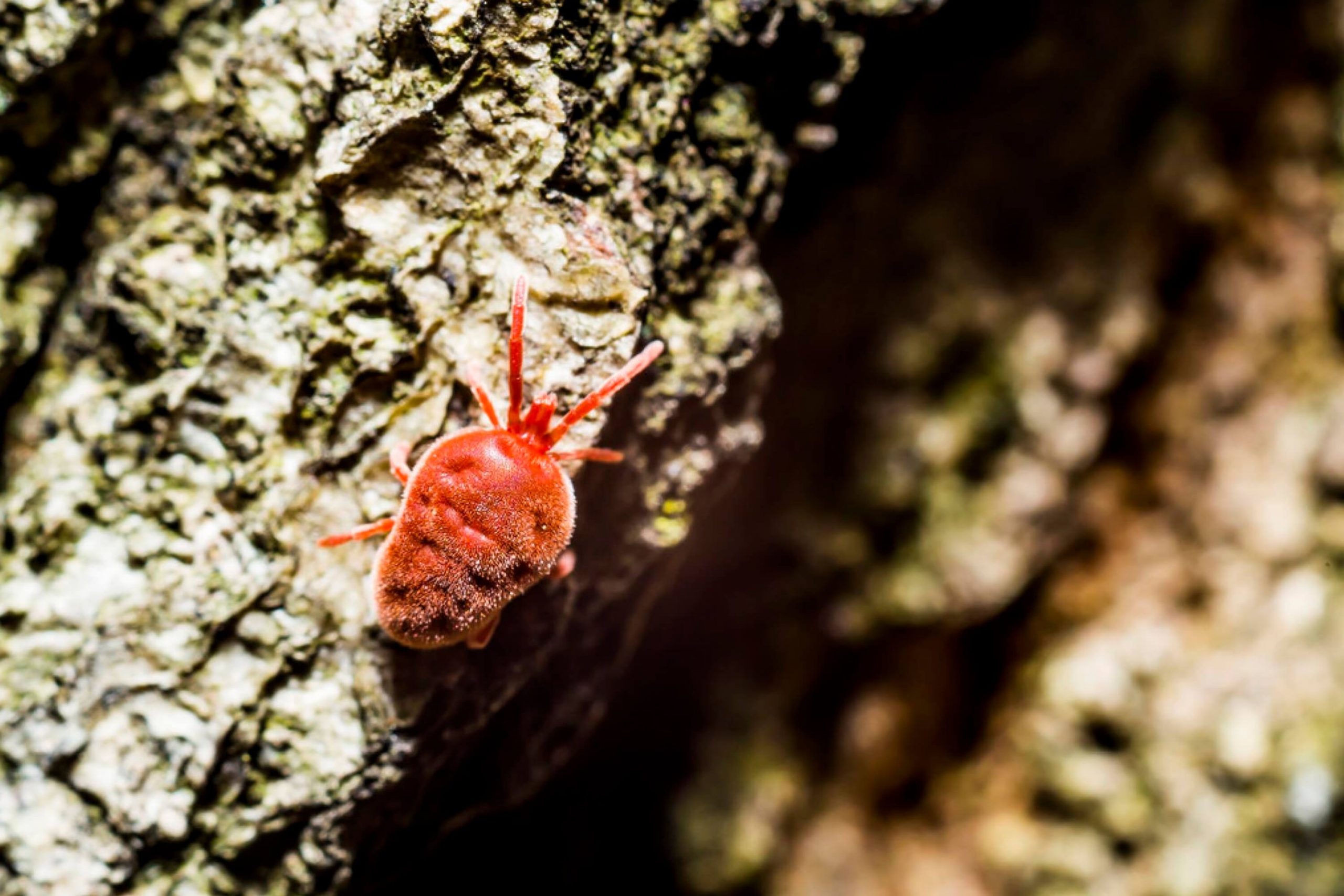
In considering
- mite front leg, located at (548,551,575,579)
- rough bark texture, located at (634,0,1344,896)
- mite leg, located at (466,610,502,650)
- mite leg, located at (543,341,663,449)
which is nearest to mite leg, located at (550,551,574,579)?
mite front leg, located at (548,551,575,579)

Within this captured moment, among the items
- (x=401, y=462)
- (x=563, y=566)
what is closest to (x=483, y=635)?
(x=563, y=566)

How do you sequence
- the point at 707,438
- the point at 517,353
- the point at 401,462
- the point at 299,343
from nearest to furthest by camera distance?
the point at 517,353, the point at 401,462, the point at 299,343, the point at 707,438

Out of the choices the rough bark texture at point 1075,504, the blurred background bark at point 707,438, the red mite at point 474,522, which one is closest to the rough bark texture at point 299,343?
the blurred background bark at point 707,438

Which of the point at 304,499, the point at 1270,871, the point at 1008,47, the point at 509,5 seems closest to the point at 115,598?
the point at 304,499

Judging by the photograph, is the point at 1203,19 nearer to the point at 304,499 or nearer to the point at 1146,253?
the point at 1146,253

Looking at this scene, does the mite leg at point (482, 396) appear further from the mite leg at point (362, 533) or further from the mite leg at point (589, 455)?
the mite leg at point (362, 533)

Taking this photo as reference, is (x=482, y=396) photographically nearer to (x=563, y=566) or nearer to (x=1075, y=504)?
(x=563, y=566)
